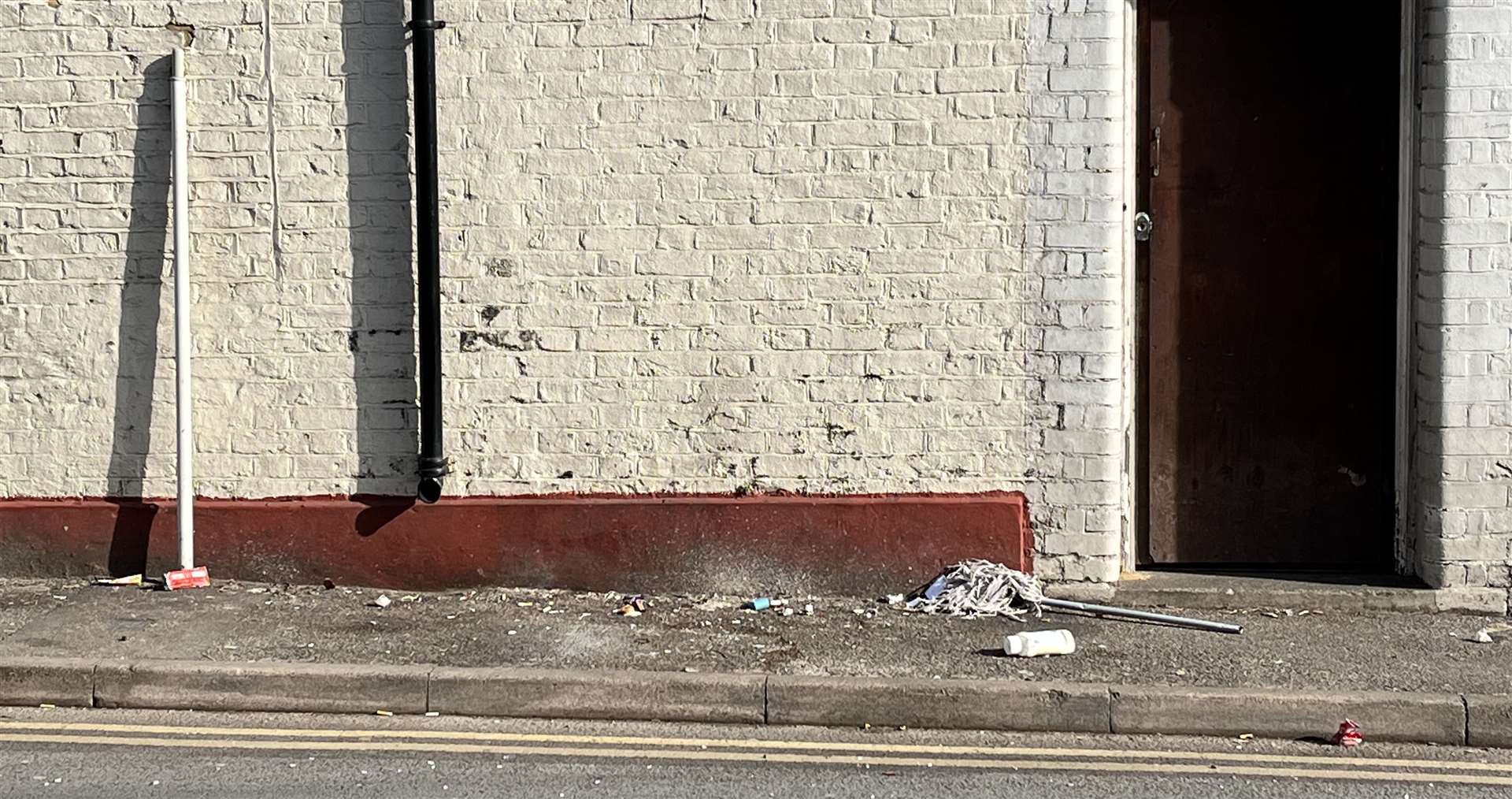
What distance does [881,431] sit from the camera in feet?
25.7

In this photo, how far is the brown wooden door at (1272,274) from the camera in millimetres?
7805

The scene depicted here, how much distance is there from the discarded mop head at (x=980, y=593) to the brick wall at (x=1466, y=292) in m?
1.91

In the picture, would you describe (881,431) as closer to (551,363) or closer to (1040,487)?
(1040,487)

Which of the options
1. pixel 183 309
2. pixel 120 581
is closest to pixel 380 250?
pixel 183 309

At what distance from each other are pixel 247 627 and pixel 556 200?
7.92 feet

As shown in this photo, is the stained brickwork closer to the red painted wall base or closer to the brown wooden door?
the red painted wall base

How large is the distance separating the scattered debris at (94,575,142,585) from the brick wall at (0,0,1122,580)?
0.57 metres

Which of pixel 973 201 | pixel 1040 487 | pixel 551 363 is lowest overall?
pixel 1040 487

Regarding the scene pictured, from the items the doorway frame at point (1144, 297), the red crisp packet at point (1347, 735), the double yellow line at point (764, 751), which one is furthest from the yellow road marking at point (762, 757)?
the doorway frame at point (1144, 297)

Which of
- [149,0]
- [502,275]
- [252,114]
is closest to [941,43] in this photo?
[502,275]

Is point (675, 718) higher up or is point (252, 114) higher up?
point (252, 114)

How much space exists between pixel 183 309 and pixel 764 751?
12.1ft

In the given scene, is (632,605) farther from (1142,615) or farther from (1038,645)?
(1142,615)

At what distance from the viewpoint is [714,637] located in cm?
721
